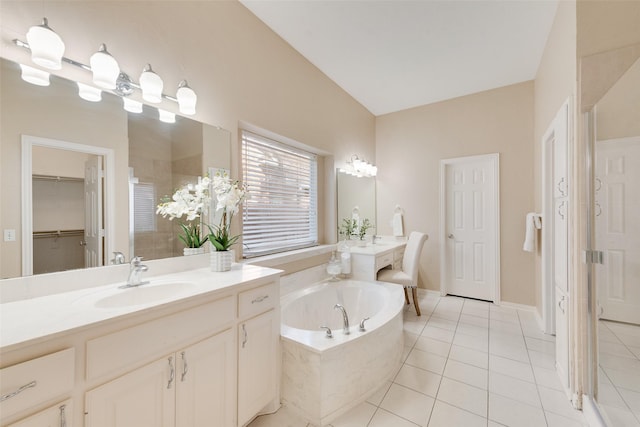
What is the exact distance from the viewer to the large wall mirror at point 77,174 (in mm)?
1055

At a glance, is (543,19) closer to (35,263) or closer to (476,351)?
(476,351)

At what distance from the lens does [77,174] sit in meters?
1.24

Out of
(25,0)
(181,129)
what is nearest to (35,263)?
(181,129)

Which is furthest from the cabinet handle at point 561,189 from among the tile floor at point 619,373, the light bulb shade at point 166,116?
the light bulb shade at point 166,116

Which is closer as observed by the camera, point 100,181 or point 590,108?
point 100,181

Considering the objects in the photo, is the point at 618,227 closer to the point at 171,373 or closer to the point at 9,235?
the point at 171,373

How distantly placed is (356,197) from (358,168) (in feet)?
1.39

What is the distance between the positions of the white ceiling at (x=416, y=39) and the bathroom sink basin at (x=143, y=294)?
2.23 metres

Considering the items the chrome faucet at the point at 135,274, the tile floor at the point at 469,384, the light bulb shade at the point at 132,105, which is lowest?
the tile floor at the point at 469,384

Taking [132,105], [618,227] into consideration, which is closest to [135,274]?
[132,105]

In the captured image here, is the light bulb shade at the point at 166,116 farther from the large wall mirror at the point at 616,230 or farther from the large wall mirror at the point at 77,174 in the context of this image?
the large wall mirror at the point at 616,230

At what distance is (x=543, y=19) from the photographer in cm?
215

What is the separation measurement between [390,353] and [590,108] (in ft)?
6.93

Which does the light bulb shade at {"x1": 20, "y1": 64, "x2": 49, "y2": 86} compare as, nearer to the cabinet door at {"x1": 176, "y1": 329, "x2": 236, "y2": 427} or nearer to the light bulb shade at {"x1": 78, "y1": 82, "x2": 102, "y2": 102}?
the light bulb shade at {"x1": 78, "y1": 82, "x2": 102, "y2": 102}
